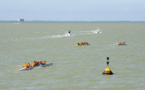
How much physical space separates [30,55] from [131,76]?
32035mm

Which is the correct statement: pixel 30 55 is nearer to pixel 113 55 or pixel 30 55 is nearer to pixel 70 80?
pixel 113 55

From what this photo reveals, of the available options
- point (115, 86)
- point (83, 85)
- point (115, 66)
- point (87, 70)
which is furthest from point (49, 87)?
point (115, 66)

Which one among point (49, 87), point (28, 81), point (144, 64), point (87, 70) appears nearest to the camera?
point (49, 87)

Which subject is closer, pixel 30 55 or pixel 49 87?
pixel 49 87

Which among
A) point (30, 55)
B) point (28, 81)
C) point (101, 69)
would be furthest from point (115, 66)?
point (30, 55)

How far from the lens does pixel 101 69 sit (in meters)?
59.6

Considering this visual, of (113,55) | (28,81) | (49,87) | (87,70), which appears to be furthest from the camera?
(113,55)

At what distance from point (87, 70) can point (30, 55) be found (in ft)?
79.9

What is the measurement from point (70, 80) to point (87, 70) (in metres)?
8.31

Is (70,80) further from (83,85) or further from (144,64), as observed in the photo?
(144,64)

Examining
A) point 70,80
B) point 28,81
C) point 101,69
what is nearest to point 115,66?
point 101,69

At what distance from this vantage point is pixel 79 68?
61.0 meters

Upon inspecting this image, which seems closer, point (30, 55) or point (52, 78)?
point (52, 78)

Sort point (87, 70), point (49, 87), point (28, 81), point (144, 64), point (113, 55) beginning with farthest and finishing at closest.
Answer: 1. point (113, 55)
2. point (144, 64)
3. point (87, 70)
4. point (28, 81)
5. point (49, 87)
